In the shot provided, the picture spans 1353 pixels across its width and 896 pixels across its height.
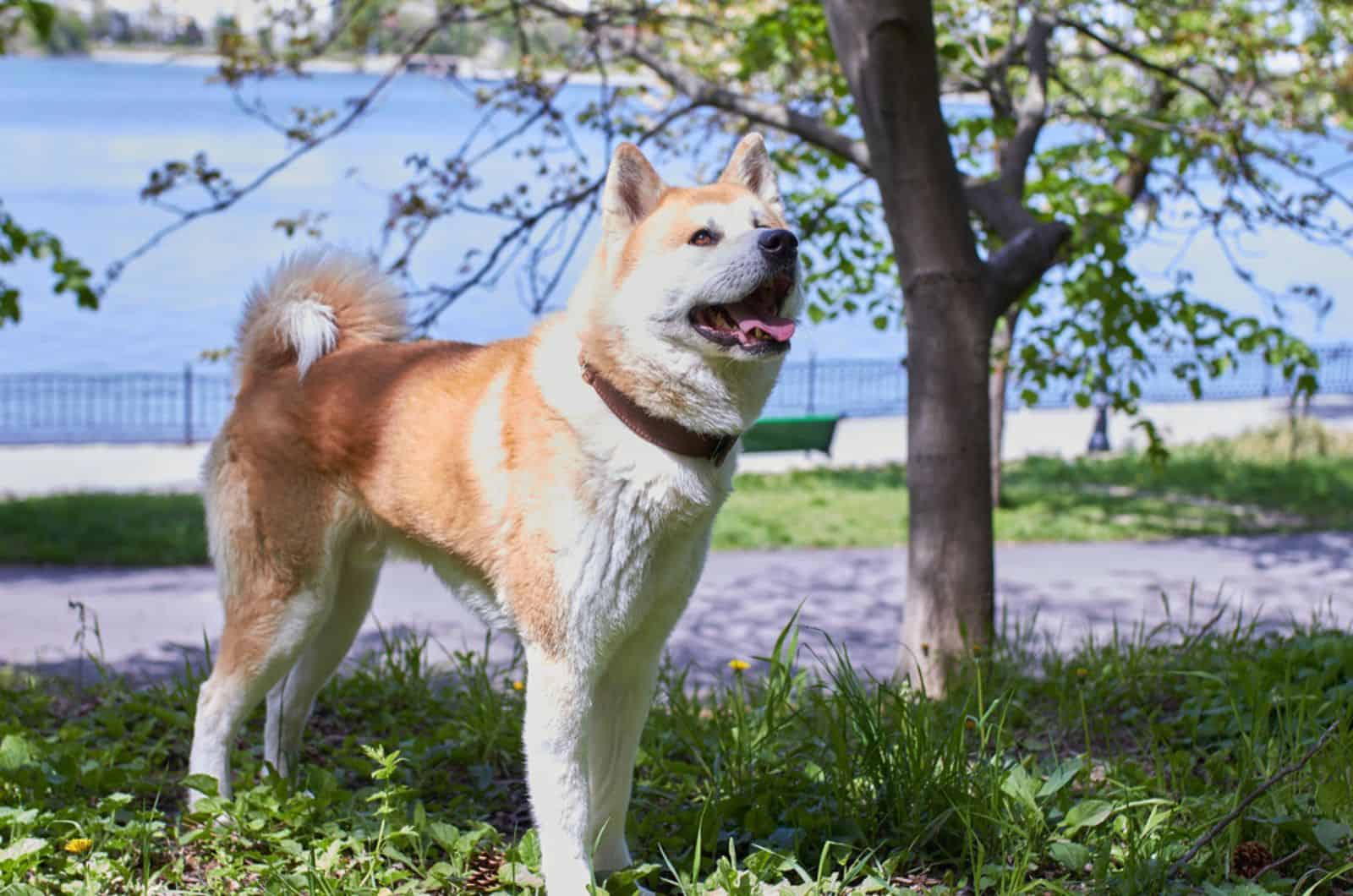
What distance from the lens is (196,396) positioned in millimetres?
24812

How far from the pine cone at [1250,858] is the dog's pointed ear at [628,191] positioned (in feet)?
7.16

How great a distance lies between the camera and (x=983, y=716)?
340 centimetres

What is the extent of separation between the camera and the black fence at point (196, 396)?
763 inches

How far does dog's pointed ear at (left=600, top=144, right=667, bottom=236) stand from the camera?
3.12 meters

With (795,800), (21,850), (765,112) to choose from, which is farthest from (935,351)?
(21,850)

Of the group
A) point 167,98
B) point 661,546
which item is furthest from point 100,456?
point 167,98

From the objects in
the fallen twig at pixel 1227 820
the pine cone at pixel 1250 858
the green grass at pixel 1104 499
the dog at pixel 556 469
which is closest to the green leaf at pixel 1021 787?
the fallen twig at pixel 1227 820

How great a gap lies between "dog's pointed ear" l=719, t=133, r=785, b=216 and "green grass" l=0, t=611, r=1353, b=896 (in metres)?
1.37

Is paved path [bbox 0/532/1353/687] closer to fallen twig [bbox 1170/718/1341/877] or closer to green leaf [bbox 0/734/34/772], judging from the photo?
green leaf [bbox 0/734/34/772]

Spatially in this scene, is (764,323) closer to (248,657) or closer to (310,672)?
(248,657)

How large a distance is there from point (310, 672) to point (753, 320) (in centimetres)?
208

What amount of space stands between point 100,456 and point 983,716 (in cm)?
1590

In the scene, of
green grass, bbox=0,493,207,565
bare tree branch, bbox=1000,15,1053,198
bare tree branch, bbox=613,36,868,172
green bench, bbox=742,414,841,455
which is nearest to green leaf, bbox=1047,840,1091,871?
bare tree branch, bbox=613,36,868,172

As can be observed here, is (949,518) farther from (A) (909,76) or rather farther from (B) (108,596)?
(B) (108,596)
